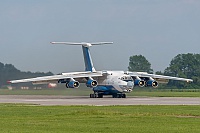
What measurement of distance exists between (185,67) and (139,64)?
9176 mm

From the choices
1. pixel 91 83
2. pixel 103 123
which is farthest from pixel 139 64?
pixel 103 123

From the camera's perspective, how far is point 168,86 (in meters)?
110

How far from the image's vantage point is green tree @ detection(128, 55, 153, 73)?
12472 cm

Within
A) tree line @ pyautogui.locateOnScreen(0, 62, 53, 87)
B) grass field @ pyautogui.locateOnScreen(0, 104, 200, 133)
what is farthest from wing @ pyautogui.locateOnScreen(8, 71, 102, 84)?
grass field @ pyautogui.locateOnScreen(0, 104, 200, 133)

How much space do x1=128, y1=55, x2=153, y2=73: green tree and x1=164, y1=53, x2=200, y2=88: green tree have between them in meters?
3.82

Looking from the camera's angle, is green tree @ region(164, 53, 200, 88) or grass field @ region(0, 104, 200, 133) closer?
grass field @ region(0, 104, 200, 133)

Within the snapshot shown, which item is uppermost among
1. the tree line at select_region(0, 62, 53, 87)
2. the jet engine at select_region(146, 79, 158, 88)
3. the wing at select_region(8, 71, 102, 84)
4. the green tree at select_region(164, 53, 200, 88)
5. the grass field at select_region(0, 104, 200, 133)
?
the green tree at select_region(164, 53, 200, 88)

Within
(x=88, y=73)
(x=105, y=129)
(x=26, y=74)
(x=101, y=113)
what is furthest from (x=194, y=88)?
(x=105, y=129)

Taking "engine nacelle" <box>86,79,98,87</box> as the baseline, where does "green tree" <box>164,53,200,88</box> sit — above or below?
above

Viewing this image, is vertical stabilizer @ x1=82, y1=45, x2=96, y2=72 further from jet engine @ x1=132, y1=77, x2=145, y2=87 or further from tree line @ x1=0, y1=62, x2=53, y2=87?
tree line @ x1=0, y1=62, x2=53, y2=87

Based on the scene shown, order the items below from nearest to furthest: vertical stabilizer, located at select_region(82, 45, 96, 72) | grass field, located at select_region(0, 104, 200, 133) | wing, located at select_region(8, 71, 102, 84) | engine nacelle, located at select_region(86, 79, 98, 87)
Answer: grass field, located at select_region(0, 104, 200, 133) → wing, located at select_region(8, 71, 102, 84) → engine nacelle, located at select_region(86, 79, 98, 87) → vertical stabilizer, located at select_region(82, 45, 96, 72)

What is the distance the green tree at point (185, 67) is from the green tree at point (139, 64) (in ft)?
12.5

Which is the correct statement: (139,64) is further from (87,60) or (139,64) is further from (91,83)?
(91,83)

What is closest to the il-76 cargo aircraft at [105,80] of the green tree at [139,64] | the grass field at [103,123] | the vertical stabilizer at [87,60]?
the vertical stabilizer at [87,60]
